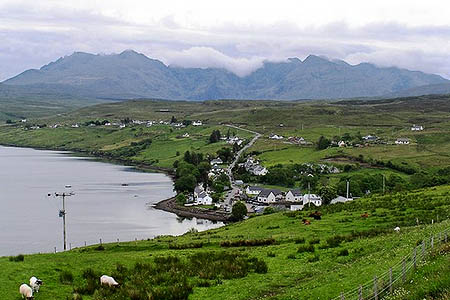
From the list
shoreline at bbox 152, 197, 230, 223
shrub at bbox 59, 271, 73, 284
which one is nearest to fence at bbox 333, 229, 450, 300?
shrub at bbox 59, 271, 73, 284

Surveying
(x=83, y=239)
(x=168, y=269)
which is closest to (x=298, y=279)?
(x=168, y=269)

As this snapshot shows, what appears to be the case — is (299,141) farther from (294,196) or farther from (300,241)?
(300,241)

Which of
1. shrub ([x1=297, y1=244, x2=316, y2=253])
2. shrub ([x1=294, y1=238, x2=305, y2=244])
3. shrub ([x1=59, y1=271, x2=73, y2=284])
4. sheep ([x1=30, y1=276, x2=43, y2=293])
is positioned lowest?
shrub ([x1=294, y1=238, x2=305, y2=244])

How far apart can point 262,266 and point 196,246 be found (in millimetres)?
11844

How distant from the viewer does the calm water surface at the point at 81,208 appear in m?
79.3

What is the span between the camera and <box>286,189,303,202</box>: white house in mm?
114000

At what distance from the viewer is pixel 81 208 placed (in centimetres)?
10644

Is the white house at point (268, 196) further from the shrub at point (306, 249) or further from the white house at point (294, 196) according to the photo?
the shrub at point (306, 249)

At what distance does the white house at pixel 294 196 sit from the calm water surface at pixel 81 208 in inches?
969

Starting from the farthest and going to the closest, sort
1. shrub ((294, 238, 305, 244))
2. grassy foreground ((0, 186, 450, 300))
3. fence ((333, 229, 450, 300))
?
shrub ((294, 238, 305, 244)) < grassy foreground ((0, 186, 450, 300)) < fence ((333, 229, 450, 300))

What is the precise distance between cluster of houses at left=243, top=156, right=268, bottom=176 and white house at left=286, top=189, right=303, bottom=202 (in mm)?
25524

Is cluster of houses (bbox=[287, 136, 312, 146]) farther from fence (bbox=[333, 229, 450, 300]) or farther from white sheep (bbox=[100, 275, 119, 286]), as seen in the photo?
fence (bbox=[333, 229, 450, 300])

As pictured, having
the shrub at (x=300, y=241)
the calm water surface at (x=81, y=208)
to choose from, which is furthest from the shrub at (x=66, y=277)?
the calm water surface at (x=81, y=208)

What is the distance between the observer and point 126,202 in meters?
115
